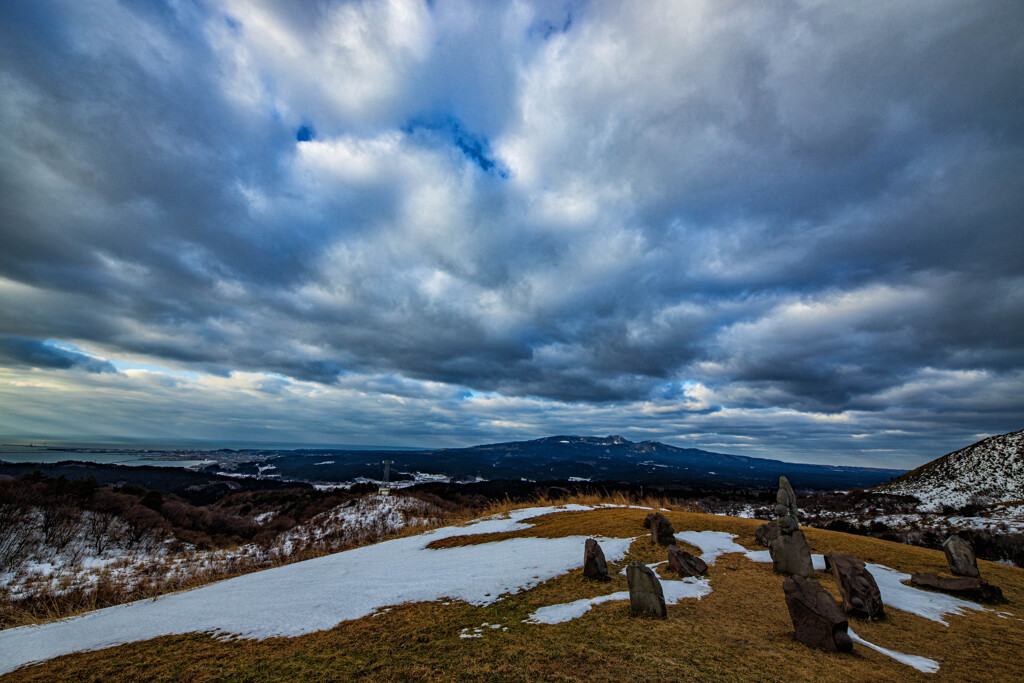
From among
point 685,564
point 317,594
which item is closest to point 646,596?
point 685,564

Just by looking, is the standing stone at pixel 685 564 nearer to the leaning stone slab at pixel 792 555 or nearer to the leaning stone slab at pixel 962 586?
the leaning stone slab at pixel 792 555

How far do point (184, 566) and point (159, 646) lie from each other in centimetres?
1908

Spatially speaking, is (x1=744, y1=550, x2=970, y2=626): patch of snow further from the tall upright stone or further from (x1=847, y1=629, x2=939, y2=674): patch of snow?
(x1=847, y1=629, x2=939, y2=674): patch of snow

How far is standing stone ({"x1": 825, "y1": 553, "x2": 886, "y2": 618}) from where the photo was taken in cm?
615

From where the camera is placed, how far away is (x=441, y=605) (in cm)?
655

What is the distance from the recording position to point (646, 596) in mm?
5672

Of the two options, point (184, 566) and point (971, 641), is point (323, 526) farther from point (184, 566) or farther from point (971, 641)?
point (971, 641)

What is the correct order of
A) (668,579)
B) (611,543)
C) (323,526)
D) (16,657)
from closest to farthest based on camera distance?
1. (16,657)
2. (668,579)
3. (611,543)
4. (323,526)

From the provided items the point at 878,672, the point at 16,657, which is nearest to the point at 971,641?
the point at 878,672

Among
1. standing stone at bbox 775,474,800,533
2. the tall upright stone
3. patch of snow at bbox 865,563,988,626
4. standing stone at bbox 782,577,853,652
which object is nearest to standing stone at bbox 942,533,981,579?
patch of snow at bbox 865,563,988,626

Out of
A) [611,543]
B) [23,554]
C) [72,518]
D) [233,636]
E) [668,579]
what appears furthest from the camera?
[72,518]

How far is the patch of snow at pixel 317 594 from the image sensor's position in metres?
5.88

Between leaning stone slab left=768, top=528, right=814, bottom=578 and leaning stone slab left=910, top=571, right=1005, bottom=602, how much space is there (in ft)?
6.67

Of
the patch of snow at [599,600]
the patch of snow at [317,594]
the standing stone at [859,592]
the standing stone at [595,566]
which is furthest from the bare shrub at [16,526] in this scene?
the standing stone at [859,592]
